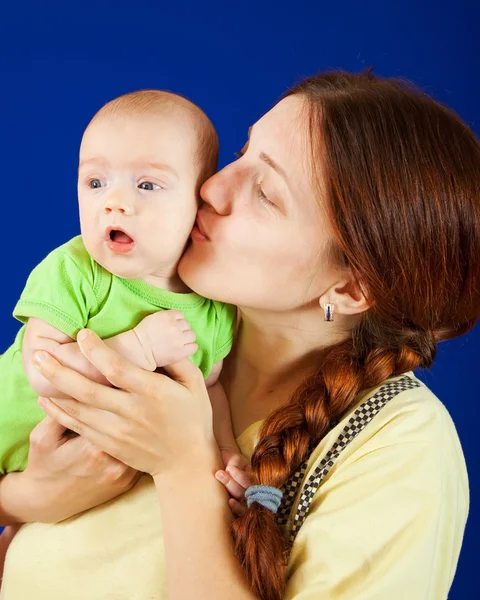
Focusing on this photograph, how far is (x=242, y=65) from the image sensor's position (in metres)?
2.94

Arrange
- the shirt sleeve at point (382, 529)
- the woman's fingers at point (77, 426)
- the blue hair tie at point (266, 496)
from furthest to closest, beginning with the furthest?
the woman's fingers at point (77, 426) → the blue hair tie at point (266, 496) → the shirt sleeve at point (382, 529)

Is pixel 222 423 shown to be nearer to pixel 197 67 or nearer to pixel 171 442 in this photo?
pixel 171 442

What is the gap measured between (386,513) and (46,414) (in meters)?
0.62

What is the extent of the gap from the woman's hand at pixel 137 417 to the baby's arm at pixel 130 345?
3 cm

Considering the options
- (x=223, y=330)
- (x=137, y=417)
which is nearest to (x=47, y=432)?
(x=137, y=417)

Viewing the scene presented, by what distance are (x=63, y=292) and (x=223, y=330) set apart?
0.36m

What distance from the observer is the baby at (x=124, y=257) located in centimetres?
144

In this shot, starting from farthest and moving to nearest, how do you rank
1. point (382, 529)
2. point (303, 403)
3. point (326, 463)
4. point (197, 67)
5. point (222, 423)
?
1. point (197, 67)
2. point (222, 423)
3. point (303, 403)
4. point (326, 463)
5. point (382, 529)

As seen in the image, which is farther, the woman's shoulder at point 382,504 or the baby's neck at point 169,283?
the baby's neck at point 169,283

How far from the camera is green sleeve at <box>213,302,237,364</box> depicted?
170cm

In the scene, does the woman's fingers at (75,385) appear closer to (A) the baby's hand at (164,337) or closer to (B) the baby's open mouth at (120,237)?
(A) the baby's hand at (164,337)

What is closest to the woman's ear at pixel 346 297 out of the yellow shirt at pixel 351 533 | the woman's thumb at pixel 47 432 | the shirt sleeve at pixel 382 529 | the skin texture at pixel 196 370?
the skin texture at pixel 196 370

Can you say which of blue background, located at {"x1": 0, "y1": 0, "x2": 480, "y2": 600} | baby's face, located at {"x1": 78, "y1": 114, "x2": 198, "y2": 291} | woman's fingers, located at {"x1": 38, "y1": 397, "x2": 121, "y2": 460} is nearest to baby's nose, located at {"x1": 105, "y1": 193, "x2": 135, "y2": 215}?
baby's face, located at {"x1": 78, "y1": 114, "x2": 198, "y2": 291}

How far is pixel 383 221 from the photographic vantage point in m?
1.47
